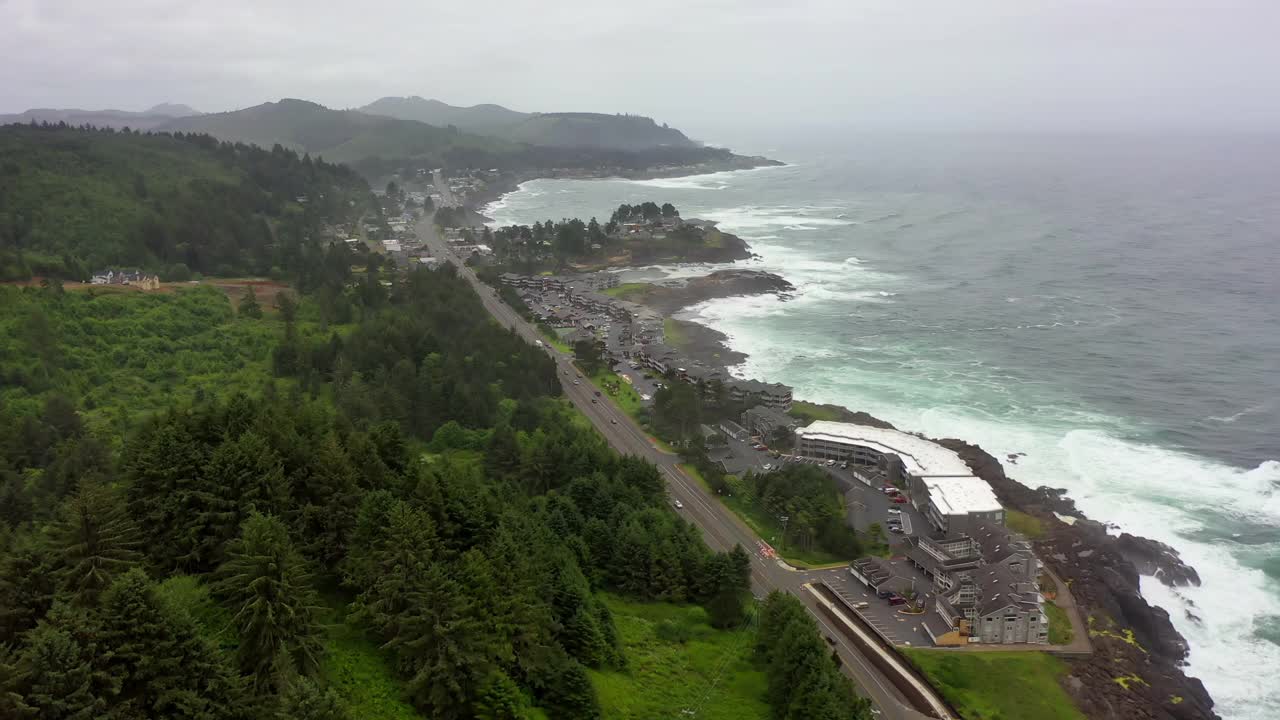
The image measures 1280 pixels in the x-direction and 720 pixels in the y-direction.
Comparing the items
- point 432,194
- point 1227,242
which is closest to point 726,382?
point 1227,242

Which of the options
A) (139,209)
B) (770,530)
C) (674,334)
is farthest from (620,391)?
(139,209)

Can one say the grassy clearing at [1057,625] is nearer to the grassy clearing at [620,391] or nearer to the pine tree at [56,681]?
the grassy clearing at [620,391]

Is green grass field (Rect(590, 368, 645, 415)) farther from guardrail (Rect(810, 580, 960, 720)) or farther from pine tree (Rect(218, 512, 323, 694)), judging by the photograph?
pine tree (Rect(218, 512, 323, 694))

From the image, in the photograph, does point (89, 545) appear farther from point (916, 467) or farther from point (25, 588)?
point (916, 467)

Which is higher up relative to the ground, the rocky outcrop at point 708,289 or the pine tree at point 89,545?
the pine tree at point 89,545

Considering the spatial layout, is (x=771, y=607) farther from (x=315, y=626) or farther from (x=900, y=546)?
(x=315, y=626)

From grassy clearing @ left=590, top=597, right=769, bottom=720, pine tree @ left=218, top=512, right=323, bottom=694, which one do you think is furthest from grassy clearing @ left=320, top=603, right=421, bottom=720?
grassy clearing @ left=590, top=597, right=769, bottom=720

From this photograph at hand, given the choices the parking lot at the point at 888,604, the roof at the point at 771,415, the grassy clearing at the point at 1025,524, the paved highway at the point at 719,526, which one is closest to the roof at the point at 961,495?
the grassy clearing at the point at 1025,524
